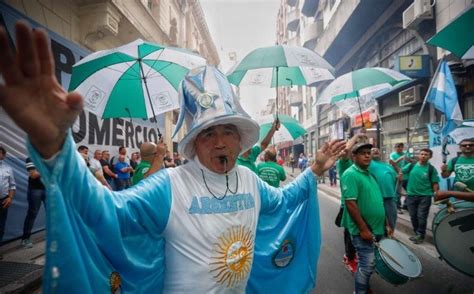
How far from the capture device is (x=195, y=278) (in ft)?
4.58

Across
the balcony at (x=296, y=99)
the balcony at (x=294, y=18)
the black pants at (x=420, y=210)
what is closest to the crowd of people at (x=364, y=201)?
the black pants at (x=420, y=210)

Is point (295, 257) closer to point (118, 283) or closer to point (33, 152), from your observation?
point (118, 283)

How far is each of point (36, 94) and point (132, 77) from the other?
354 centimetres

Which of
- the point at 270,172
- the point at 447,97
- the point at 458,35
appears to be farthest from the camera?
the point at 447,97

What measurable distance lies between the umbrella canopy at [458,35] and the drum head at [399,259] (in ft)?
10.2

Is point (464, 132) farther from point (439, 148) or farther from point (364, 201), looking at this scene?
point (364, 201)

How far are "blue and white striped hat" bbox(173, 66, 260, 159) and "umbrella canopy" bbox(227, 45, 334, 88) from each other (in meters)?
2.92

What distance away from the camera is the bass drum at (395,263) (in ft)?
9.33

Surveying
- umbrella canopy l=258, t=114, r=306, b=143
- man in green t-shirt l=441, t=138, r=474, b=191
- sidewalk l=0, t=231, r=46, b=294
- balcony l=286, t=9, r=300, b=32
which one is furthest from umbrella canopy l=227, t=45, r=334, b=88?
balcony l=286, t=9, r=300, b=32

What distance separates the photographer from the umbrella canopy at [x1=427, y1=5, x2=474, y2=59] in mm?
3967

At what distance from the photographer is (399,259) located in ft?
9.74

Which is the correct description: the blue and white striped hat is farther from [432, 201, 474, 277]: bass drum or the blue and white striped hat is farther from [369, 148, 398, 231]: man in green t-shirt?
[369, 148, 398, 231]: man in green t-shirt

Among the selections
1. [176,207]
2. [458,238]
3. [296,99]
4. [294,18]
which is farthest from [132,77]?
[294,18]

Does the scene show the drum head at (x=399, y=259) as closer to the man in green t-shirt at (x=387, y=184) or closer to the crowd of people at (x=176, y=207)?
the crowd of people at (x=176, y=207)
